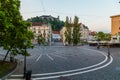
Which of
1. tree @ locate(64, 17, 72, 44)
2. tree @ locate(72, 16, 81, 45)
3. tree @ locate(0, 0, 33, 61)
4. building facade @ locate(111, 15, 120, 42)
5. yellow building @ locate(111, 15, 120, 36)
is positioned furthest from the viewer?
yellow building @ locate(111, 15, 120, 36)

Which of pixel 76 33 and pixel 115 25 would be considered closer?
pixel 76 33

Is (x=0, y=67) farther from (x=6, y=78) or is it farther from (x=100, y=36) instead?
(x=100, y=36)

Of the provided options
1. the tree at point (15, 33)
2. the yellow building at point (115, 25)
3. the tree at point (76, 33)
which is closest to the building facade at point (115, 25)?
the yellow building at point (115, 25)

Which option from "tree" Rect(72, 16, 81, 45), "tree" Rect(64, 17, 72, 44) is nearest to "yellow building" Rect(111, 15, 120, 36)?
"tree" Rect(72, 16, 81, 45)

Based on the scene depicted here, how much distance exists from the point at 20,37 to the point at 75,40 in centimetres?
8258

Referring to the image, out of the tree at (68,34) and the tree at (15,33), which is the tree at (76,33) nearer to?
the tree at (68,34)

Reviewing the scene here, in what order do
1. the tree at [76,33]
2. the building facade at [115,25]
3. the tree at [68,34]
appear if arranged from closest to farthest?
the tree at [76,33] → the tree at [68,34] → the building facade at [115,25]

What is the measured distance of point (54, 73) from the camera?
118 feet

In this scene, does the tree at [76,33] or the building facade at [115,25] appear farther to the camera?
the building facade at [115,25]

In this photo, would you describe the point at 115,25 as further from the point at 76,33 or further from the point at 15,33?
the point at 15,33

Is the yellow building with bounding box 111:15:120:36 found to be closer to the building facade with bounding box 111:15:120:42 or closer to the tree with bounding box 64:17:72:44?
the building facade with bounding box 111:15:120:42

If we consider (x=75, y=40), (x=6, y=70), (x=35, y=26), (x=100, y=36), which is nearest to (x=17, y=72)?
(x=6, y=70)

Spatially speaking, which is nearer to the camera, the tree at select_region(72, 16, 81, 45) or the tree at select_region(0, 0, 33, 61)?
the tree at select_region(0, 0, 33, 61)

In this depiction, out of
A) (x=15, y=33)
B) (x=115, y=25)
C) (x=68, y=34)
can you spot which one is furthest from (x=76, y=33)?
(x=15, y=33)
